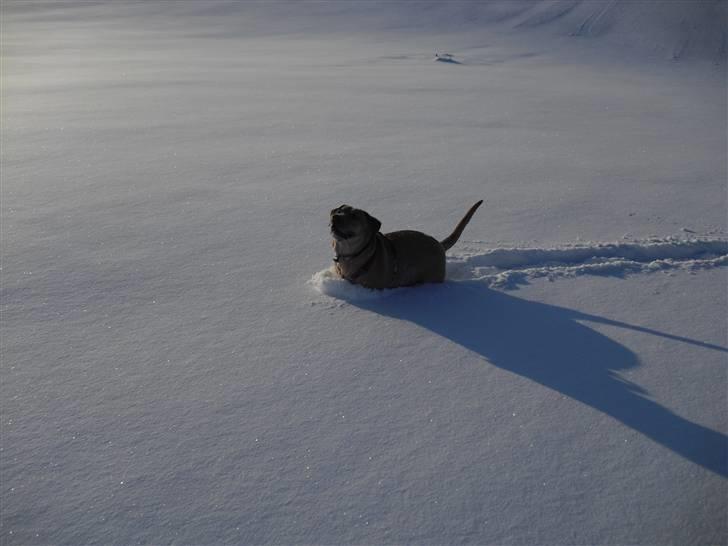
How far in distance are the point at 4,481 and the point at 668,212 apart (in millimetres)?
4430

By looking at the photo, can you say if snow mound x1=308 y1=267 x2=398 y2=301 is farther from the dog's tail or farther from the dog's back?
the dog's tail

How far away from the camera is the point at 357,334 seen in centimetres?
313

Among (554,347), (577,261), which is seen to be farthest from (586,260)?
(554,347)

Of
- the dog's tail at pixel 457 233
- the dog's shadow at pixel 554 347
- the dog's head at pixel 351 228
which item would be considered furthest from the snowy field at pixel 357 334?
the dog's head at pixel 351 228

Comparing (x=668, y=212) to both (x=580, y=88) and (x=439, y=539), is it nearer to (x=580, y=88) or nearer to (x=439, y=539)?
(x=439, y=539)

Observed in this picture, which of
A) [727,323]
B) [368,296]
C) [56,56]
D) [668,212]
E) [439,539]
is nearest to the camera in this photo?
[439,539]

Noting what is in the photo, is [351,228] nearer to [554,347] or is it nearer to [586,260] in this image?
[554,347]

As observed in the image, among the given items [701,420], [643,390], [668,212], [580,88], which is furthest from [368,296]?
[580,88]

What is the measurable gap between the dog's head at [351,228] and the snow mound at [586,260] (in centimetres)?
73

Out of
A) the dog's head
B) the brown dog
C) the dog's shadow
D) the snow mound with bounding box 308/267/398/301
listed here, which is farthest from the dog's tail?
the dog's head

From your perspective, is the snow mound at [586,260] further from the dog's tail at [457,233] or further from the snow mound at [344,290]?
the snow mound at [344,290]

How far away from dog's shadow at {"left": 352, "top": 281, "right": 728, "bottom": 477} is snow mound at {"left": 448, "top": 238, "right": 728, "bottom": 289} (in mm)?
213

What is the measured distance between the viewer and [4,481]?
218cm

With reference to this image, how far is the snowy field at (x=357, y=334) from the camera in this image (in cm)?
210
